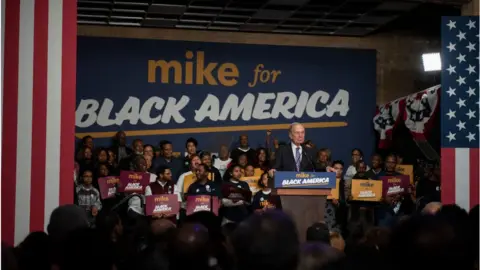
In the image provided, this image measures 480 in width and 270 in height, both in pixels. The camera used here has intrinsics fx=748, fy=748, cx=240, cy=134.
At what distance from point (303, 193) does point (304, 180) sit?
0.40 ft

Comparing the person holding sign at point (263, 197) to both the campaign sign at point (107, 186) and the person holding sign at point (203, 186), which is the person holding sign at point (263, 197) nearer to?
the person holding sign at point (203, 186)

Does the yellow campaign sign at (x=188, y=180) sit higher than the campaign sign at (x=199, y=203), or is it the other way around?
the yellow campaign sign at (x=188, y=180)

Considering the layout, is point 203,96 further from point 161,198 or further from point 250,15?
point 161,198

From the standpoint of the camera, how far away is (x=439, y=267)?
2.66 meters

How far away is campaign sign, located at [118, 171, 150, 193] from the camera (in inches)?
377

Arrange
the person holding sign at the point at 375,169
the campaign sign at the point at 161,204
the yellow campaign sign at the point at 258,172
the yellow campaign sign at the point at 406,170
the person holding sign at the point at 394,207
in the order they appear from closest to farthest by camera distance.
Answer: the campaign sign at the point at 161,204 → the person holding sign at the point at 394,207 → the yellow campaign sign at the point at 258,172 → the person holding sign at the point at 375,169 → the yellow campaign sign at the point at 406,170

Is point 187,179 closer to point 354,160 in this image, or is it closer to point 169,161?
point 169,161

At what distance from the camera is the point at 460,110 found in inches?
317

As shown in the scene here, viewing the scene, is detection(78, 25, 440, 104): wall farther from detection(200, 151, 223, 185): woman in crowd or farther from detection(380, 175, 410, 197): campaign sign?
detection(380, 175, 410, 197): campaign sign

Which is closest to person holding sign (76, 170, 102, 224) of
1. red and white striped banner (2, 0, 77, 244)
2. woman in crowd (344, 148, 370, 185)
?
red and white striped banner (2, 0, 77, 244)

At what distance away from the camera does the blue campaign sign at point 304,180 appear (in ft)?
22.8

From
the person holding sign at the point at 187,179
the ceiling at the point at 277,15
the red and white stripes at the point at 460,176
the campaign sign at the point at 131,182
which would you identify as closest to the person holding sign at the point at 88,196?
the campaign sign at the point at 131,182

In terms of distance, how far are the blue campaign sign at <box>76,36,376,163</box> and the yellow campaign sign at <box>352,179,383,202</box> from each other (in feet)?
12.6

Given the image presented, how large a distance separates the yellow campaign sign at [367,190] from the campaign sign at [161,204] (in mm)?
2606
